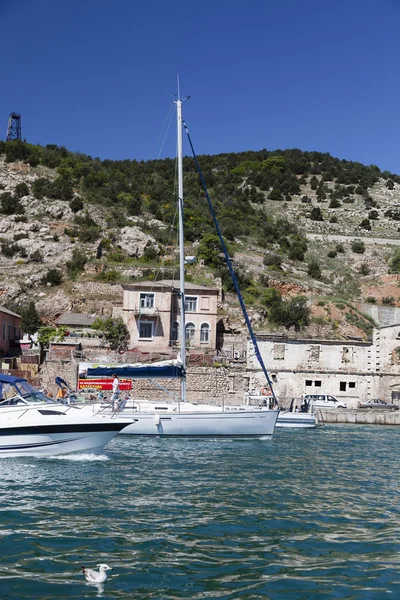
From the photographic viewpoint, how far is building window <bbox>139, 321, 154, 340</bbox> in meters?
51.2

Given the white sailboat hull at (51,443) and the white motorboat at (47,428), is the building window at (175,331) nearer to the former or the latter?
the white motorboat at (47,428)

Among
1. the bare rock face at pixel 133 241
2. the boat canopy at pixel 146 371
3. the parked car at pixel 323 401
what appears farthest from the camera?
the bare rock face at pixel 133 241

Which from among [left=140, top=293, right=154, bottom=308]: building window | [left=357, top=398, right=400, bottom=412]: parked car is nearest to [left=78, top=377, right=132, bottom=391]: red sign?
[left=140, top=293, right=154, bottom=308]: building window

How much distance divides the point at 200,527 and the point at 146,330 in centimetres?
3935

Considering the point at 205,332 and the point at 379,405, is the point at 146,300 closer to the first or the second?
the point at 205,332

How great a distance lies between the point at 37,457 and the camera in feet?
66.9

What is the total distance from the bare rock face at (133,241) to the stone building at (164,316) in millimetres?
16939

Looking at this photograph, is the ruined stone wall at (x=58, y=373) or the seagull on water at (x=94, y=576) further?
the ruined stone wall at (x=58, y=373)

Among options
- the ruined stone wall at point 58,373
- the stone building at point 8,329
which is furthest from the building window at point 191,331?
the stone building at point 8,329

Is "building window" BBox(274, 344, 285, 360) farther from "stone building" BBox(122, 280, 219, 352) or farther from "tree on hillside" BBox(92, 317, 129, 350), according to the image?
"tree on hillside" BBox(92, 317, 129, 350)

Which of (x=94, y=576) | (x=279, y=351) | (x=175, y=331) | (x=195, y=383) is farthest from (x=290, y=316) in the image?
(x=94, y=576)

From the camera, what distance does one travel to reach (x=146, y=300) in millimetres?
51562

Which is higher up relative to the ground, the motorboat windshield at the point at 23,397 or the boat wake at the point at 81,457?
the motorboat windshield at the point at 23,397

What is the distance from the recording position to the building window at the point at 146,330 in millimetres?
51156
